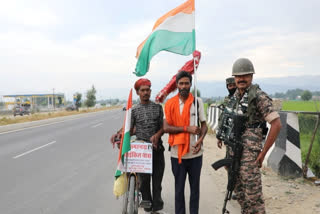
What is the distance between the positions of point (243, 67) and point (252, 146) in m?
0.81

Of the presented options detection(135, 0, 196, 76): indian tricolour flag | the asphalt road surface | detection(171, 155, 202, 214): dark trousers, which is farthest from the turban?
the asphalt road surface

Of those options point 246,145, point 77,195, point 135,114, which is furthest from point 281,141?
point 77,195

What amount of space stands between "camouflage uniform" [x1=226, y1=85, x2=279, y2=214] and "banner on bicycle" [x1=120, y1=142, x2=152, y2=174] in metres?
1.08

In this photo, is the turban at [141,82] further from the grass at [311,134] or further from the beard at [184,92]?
the grass at [311,134]

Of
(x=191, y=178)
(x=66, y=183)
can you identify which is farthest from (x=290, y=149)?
(x=66, y=183)

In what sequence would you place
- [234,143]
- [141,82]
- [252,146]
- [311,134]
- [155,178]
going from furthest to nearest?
[311,134] < [155,178] < [141,82] < [234,143] < [252,146]

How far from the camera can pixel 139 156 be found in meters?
3.19

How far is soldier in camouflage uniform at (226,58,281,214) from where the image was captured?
2568mm

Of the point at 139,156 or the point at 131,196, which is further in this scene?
the point at 139,156

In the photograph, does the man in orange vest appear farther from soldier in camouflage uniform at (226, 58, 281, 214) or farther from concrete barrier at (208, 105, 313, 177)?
concrete barrier at (208, 105, 313, 177)

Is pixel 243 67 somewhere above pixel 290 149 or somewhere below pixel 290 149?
above

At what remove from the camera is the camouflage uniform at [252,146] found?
2564mm

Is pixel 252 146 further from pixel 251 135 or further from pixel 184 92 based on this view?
pixel 184 92

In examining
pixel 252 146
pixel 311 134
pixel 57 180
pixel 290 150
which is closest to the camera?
pixel 252 146
